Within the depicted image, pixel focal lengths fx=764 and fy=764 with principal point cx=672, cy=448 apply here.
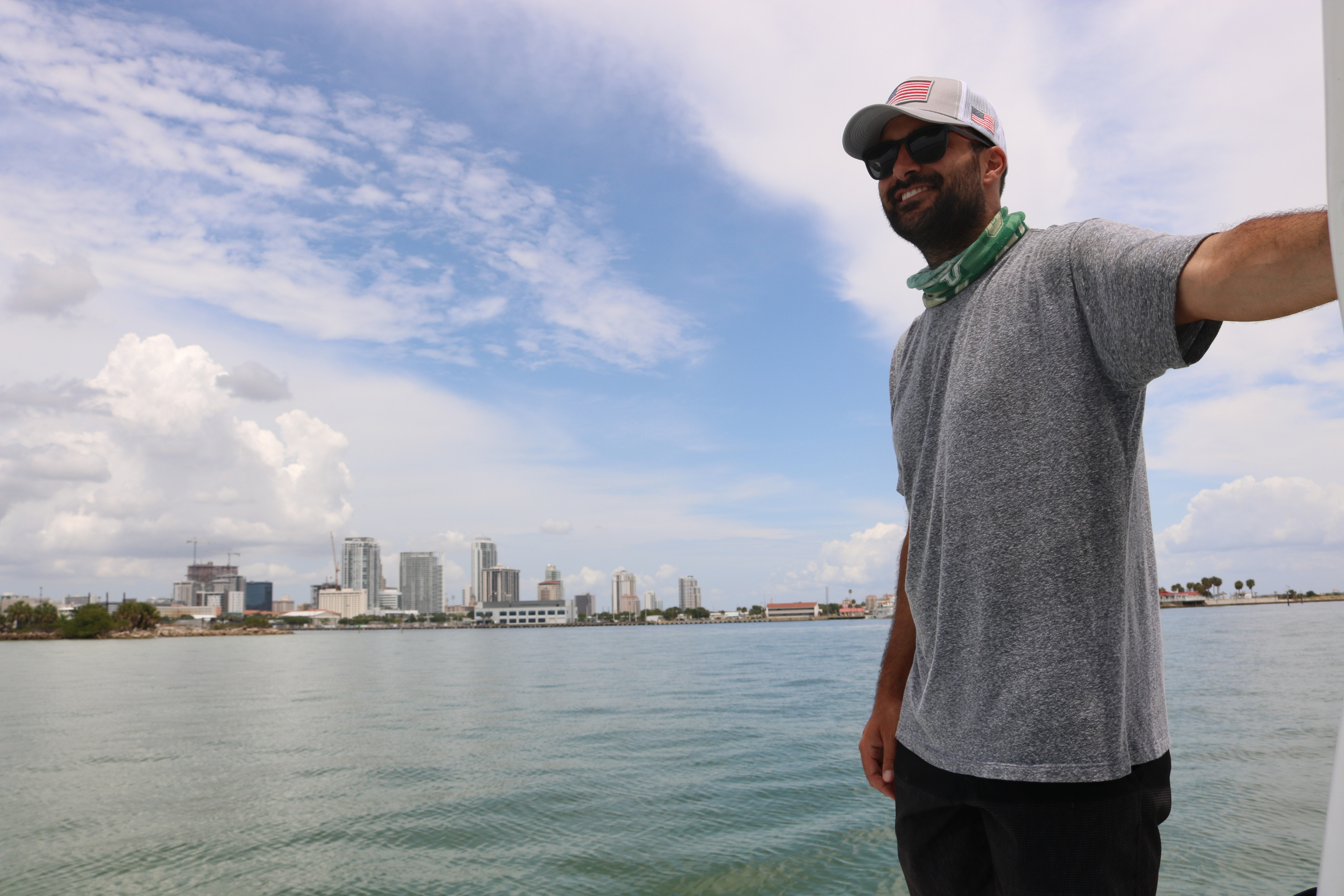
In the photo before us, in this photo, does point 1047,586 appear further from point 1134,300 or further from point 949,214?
point 949,214

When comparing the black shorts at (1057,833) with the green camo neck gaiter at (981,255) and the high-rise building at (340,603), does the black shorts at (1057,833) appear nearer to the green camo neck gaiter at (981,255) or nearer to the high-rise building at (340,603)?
the green camo neck gaiter at (981,255)

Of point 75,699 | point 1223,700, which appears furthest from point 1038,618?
point 75,699

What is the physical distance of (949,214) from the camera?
1.61 m

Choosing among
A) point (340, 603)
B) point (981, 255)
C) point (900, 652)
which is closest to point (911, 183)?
point (981, 255)

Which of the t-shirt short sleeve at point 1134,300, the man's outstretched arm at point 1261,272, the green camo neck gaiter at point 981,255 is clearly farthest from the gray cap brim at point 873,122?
the man's outstretched arm at point 1261,272

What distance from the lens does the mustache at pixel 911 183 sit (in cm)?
163

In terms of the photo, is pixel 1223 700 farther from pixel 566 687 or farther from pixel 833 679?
pixel 566 687

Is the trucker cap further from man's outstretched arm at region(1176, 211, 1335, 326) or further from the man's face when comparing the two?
man's outstretched arm at region(1176, 211, 1335, 326)

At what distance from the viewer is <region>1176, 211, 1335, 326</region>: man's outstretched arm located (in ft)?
2.63

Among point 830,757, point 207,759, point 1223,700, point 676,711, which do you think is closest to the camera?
point 830,757

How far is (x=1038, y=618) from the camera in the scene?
49.4 inches

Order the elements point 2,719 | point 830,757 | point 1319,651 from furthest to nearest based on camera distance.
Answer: point 1319,651
point 2,719
point 830,757

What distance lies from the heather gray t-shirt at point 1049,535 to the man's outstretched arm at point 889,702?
0.39 meters

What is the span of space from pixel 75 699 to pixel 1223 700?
29.3 metres
